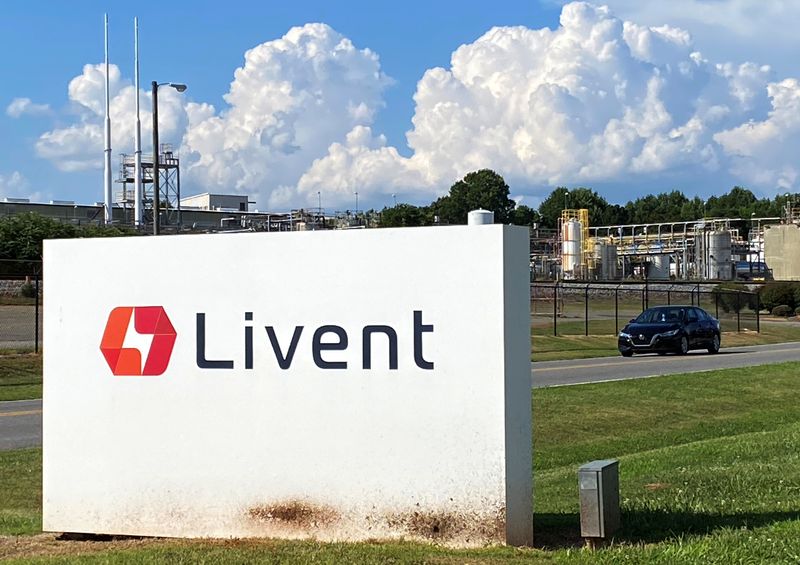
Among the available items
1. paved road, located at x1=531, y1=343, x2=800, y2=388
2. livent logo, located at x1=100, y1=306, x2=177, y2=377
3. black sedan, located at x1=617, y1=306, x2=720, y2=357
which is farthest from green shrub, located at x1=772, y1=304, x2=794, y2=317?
livent logo, located at x1=100, y1=306, x2=177, y2=377

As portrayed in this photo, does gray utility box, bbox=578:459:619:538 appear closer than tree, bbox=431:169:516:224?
Yes

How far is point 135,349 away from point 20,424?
33.0 feet

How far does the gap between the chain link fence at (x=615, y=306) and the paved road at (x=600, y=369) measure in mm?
7407

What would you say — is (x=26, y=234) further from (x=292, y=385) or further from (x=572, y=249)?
(x=292, y=385)

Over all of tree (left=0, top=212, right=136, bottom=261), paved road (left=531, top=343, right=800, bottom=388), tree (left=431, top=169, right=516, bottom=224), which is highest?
tree (left=431, top=169, right=516, bottom=224)

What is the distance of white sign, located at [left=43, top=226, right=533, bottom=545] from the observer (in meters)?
7.12

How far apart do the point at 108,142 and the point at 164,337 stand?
66591mm

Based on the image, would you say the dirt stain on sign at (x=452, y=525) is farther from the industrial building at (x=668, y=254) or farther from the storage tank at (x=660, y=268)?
the storage tank at (x=660, y=268)

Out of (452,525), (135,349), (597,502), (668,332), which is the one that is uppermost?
(135,349)

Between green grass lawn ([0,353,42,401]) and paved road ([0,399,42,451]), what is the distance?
169 centimetres

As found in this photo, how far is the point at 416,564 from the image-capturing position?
631 centimetres

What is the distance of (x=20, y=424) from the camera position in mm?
16906

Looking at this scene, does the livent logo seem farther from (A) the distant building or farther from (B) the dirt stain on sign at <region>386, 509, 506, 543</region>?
(A) the distant building

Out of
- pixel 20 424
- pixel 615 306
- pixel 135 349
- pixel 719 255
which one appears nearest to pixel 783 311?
pixel 615 306
